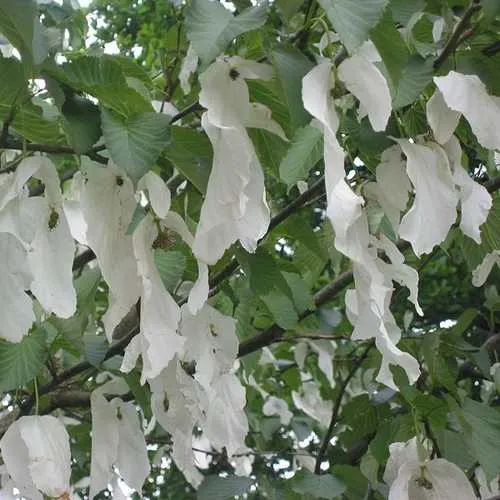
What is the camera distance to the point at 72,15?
148 centimetres

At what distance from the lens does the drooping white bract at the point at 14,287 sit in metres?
0.72

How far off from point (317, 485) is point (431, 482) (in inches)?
9.9

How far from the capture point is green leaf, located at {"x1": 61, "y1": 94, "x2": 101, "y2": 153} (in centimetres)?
75

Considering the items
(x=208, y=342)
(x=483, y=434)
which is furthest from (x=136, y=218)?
(x=483, y=434)

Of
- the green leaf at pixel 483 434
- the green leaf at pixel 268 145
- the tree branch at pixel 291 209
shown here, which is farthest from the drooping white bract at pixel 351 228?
the green leaf at pixel 483 434

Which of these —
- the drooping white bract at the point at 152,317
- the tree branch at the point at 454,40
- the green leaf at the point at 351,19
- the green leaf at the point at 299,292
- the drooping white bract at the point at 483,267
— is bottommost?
the green leaf at the point at 299,292

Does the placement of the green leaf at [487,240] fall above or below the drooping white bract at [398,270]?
below

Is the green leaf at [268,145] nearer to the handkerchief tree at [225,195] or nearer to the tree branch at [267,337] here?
the handkerchief tree at [225,195]

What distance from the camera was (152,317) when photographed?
74cm

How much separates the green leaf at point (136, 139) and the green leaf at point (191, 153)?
1.0 inches

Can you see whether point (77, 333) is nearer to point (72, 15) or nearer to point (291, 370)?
point (72, 15)

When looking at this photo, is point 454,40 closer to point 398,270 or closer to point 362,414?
point 398,270

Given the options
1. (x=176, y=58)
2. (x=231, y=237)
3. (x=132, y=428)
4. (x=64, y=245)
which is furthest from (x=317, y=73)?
(x=176, y=58)

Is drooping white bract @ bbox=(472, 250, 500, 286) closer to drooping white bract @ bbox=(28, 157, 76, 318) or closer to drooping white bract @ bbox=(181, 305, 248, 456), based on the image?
drooping white bract @ bbox=(181, 305, 248, 456)
